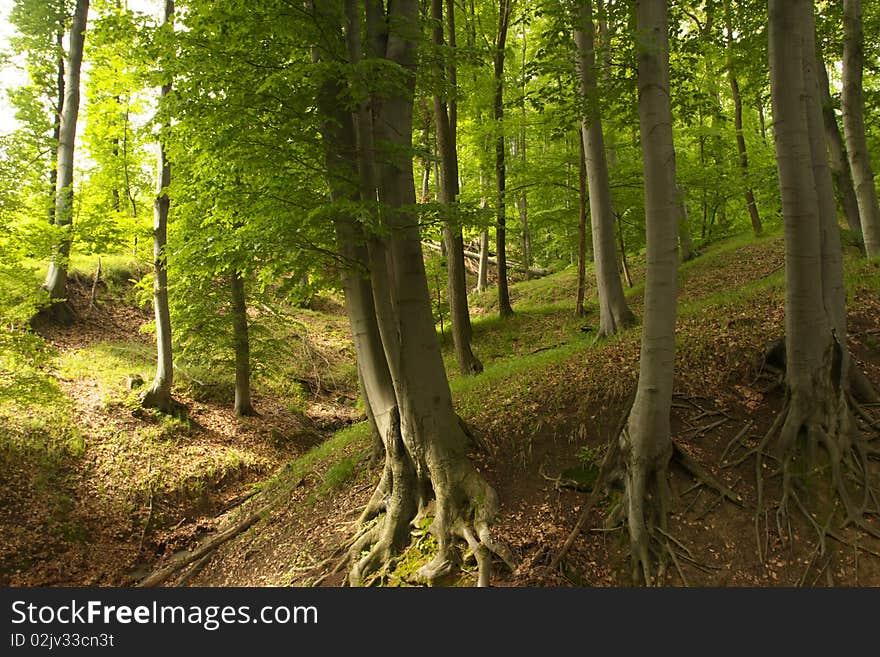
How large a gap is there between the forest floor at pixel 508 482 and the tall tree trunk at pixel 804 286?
0.40 m

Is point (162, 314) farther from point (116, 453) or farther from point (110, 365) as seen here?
point (116, 453)

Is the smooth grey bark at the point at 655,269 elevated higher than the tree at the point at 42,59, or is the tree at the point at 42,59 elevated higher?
the tree at the point at 42,59

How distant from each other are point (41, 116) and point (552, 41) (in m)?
18.2

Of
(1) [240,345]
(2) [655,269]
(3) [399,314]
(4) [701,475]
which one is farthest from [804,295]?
(1) [240,345]

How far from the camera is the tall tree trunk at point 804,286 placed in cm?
509

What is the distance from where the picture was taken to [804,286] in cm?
519

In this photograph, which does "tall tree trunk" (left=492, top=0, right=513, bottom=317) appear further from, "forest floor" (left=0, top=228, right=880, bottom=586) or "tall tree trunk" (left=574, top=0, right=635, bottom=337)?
"forest floor" (left=0, top=228, right=880, bottom=586)

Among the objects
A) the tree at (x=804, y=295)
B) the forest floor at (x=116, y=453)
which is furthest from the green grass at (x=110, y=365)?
the tree at (x=804, y=295)

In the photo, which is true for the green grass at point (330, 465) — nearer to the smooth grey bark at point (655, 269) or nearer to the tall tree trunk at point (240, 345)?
the tall tree trunk at point (240, 345)

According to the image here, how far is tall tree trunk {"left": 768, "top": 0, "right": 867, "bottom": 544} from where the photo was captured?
16.7 feet

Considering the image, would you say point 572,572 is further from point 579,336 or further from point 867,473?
point 579,336

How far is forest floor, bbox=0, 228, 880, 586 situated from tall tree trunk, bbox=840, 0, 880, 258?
1512 millimetres

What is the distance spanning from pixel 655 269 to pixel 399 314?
2.84m

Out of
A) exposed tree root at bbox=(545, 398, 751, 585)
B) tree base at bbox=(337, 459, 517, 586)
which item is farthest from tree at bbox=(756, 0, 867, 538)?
tree base at bbox=(337, 459, 517, 586)
